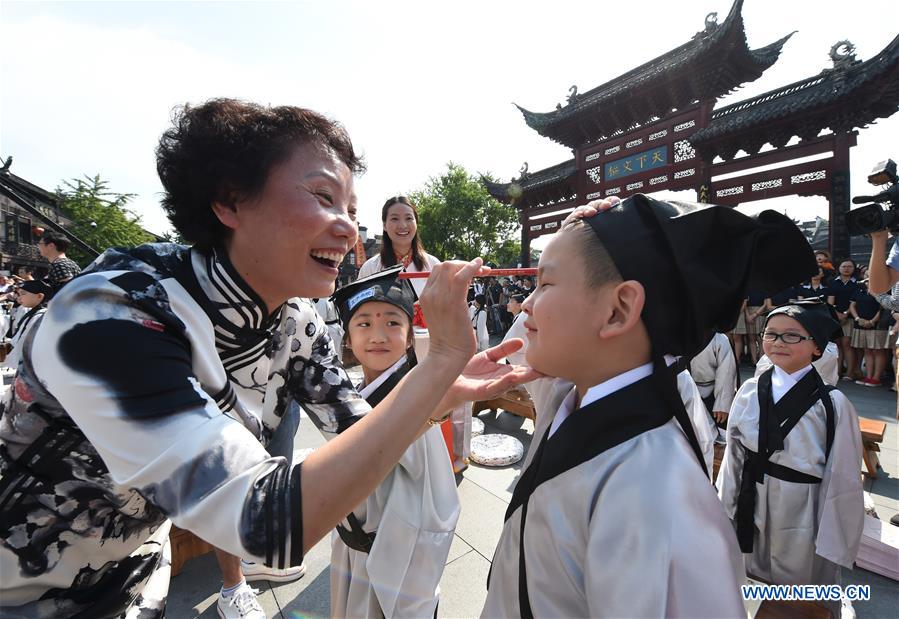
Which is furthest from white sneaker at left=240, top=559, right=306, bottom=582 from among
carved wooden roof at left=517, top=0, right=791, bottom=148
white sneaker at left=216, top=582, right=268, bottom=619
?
carved wooden roof at left=517, top=0, right=791, bottom=148

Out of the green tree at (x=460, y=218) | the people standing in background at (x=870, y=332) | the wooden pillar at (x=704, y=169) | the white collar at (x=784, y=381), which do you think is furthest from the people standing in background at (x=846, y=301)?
the green tree at (x=460, y=218)

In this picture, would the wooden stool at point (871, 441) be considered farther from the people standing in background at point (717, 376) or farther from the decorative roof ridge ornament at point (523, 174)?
the decorative roof ridge ornament at point (523, 174)

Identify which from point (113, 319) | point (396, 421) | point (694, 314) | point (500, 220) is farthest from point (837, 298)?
point (500, 220)

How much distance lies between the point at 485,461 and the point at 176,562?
2.92 metres

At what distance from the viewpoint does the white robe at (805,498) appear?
2.42 m

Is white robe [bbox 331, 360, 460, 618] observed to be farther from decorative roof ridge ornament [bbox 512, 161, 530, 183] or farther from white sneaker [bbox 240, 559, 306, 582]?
decorative roof ridge ornament [bbox 512, 161, 530, 183]

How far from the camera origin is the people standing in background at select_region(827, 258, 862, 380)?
27.2ft

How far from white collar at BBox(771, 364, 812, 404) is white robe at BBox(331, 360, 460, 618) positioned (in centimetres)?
237

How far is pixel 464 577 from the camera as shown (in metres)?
2.91

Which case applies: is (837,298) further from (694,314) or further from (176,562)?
(176,562)

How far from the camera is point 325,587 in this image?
2832 millimetres

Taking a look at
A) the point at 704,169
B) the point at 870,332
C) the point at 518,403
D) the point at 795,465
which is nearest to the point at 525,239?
the point at 704,169

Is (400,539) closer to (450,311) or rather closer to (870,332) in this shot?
(450,311)

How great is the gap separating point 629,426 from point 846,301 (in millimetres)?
10395
